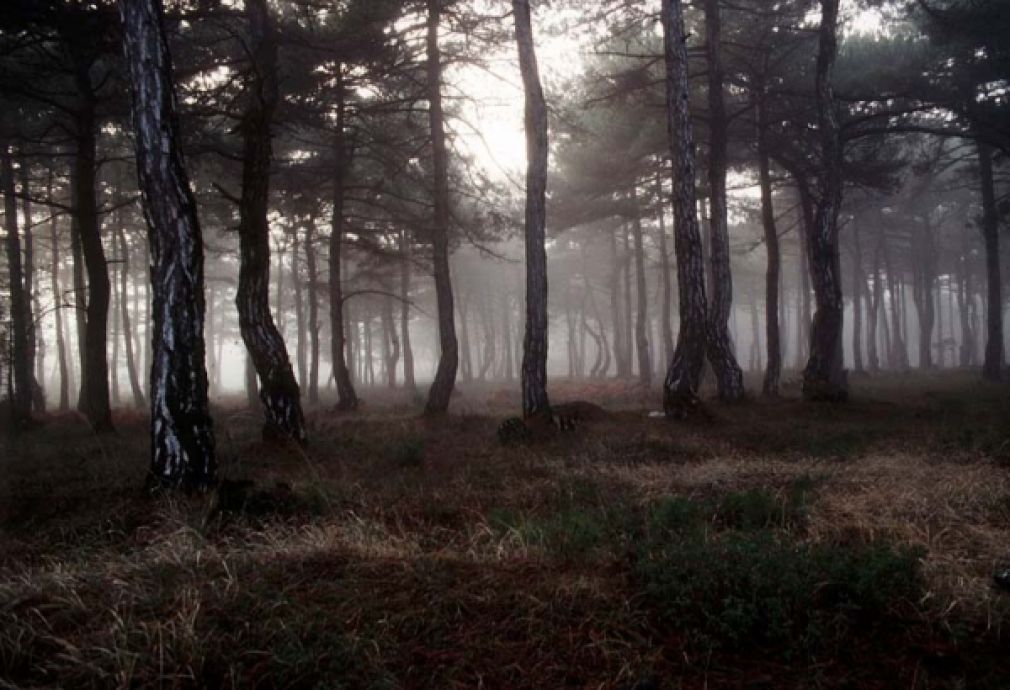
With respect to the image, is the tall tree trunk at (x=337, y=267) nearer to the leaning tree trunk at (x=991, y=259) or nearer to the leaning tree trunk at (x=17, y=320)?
the leaning tree trunk at (x=17, y=320)

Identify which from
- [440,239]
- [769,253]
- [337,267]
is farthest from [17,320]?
[769,253]

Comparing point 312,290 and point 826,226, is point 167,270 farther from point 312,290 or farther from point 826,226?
point 312,290

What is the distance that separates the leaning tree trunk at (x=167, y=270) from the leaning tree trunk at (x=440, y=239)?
797cm

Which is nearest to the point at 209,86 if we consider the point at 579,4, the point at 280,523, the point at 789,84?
the point at 579,4

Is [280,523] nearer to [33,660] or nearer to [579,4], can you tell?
[33,660]

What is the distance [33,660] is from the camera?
289 centimetres

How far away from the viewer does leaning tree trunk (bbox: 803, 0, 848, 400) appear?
13.6m

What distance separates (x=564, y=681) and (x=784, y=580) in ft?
4.49

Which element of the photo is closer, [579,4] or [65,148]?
[579,4]

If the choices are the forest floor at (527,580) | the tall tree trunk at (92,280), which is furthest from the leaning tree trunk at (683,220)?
the tall tree trunk at (92,280)

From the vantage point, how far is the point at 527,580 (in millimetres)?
3623

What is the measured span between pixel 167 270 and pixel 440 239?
889 cm

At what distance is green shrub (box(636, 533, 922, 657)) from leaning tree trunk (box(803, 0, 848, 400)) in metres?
10.9

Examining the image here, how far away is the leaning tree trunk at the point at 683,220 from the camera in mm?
11367
